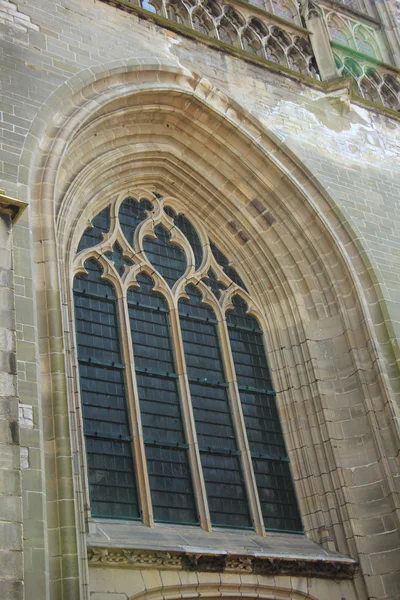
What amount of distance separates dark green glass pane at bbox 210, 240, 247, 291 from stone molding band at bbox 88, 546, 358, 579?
3976mm

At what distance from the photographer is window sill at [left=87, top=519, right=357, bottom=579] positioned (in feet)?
29.0

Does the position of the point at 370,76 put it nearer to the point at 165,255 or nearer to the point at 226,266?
the point at 226,266

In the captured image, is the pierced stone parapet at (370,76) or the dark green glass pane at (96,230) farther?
the pierced stone parapet at (370,76)

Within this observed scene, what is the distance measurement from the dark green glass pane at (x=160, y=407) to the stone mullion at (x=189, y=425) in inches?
2.4

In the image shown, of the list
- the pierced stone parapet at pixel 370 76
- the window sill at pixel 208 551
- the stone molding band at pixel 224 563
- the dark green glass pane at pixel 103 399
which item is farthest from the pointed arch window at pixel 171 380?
the pierced stone parapet at pixel 370 76

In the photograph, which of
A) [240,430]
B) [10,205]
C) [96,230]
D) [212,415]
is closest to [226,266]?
[96,230]

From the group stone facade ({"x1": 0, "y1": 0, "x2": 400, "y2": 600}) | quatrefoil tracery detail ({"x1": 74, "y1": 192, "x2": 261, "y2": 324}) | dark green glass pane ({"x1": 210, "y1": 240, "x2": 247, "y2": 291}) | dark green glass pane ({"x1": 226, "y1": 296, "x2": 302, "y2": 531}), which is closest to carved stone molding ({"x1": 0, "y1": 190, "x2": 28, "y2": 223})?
stone facade ({"x1": 0, "y1": 0, "x2": 400, "y2": 600})

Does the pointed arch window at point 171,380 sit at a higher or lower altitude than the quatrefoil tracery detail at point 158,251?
lower

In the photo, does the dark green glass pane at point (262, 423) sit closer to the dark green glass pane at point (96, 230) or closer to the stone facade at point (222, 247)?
the stone facade at point (222, 247)

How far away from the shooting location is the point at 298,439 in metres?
11.4

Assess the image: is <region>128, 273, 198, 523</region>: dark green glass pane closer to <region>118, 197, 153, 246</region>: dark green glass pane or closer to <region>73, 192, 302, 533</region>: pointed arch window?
<region>73, 192, 302, 533</region>: pointed arch window

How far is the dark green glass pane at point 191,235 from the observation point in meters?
12.4

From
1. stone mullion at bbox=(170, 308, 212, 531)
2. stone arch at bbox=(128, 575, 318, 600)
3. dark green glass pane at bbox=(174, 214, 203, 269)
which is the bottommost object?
stone arch at bbox=(128, 575, 318, 600)

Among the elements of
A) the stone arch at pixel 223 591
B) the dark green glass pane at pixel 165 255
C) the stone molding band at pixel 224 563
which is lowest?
the stone arch at pixel 223 591
